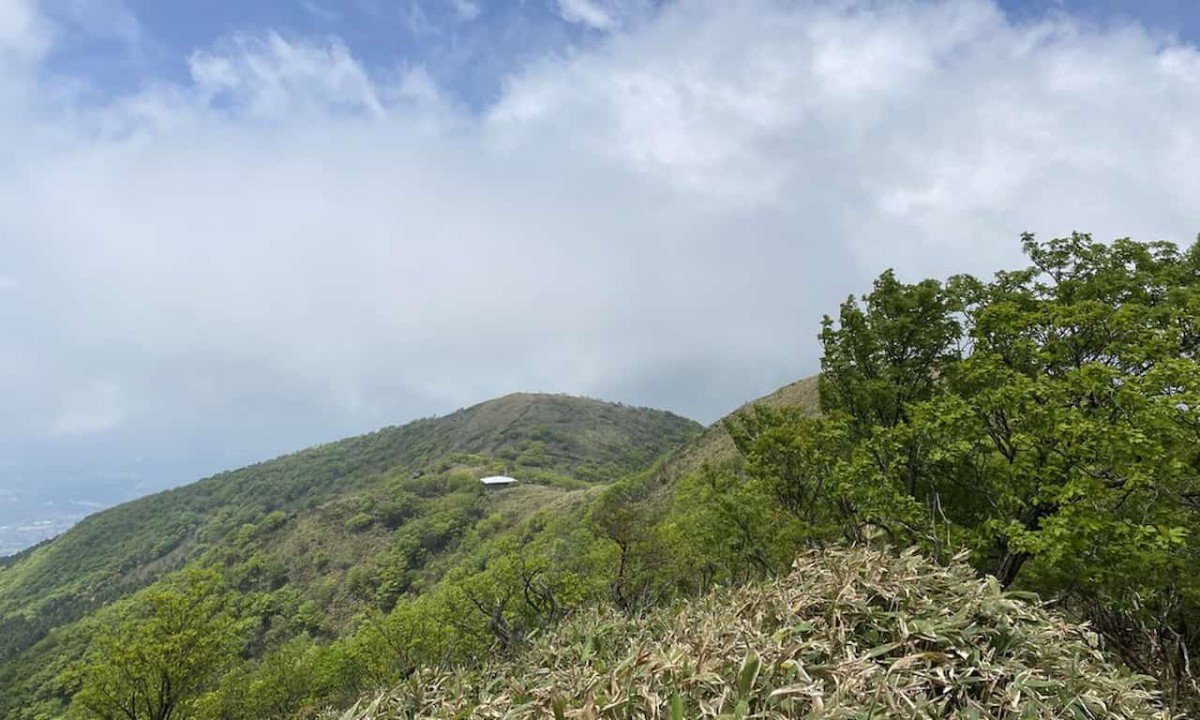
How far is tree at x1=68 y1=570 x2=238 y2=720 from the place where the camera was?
21312 millimetres

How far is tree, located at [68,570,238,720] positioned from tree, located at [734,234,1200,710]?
74.2 feet

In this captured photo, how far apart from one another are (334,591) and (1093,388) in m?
74.5

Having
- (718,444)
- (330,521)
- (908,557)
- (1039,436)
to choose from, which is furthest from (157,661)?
(330,521)

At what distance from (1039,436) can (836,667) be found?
985cm

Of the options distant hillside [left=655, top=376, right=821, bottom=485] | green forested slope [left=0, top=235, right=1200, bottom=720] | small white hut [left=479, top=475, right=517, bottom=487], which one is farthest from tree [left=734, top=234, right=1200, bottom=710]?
small white hut [left=479, top=475, right=517, bottom=487]

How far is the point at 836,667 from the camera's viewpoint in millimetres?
3711

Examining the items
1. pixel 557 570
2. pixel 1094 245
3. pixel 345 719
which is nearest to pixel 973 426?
pixel 1094 245

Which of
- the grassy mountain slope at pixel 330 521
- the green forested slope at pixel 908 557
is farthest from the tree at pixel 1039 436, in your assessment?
the grassy mountain slope at pixel 330 521

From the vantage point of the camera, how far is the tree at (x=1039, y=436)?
9562 mm

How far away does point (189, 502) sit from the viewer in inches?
5482

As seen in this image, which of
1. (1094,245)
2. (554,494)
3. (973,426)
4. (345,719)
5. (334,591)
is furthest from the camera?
(554,494)

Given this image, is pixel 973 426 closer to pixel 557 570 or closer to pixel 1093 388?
pixel 1093 388

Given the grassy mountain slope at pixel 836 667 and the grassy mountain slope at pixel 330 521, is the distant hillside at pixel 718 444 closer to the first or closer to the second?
the grassy mountain slope at pixel 330 521

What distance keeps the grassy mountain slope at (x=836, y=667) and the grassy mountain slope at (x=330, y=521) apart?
61.7m
